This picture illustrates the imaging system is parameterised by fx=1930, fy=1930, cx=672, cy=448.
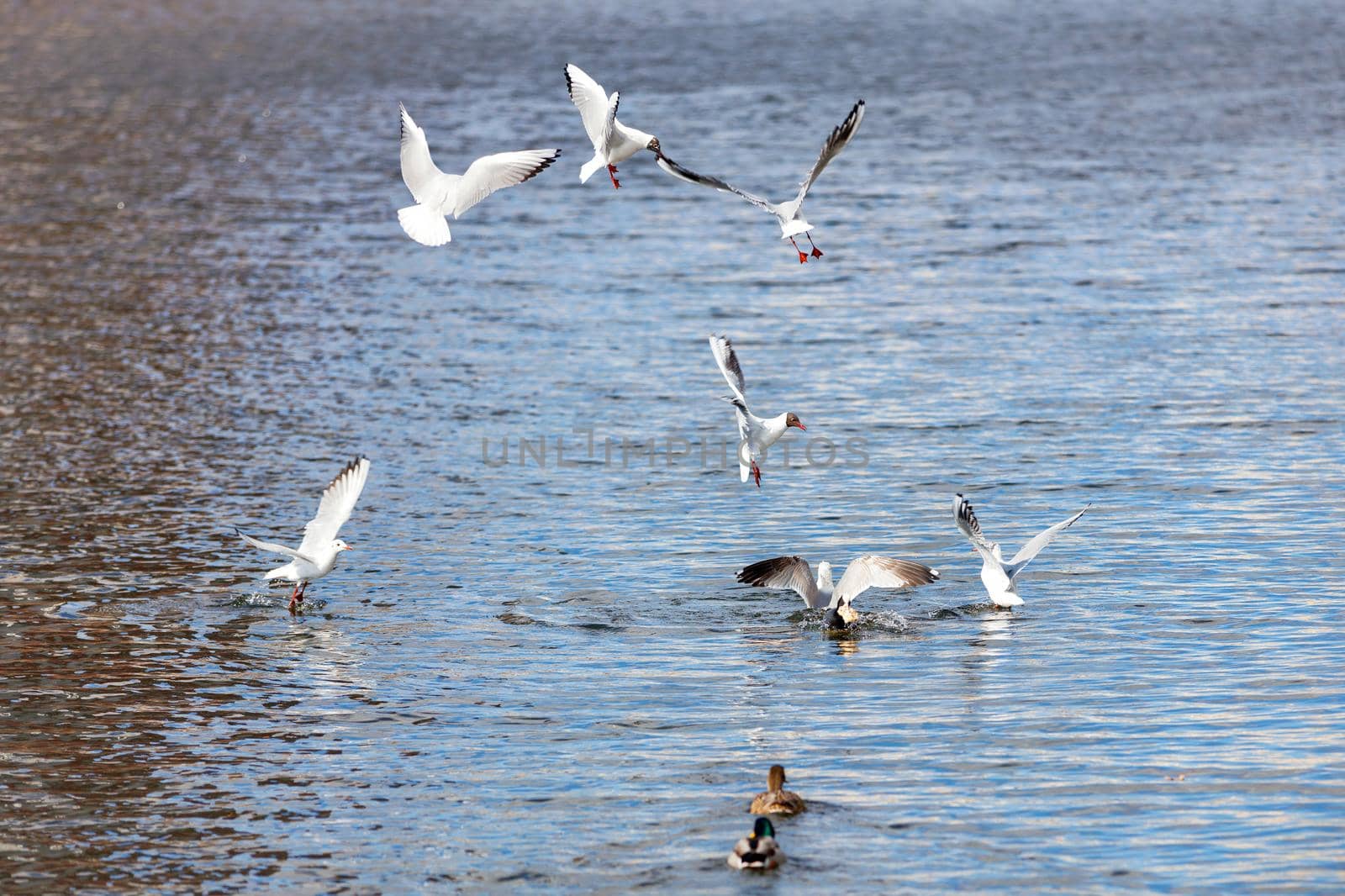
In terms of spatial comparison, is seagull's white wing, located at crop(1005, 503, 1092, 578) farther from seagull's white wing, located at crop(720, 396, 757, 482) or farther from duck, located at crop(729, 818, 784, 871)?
duck, located at crop(729, 818, 784, 871)

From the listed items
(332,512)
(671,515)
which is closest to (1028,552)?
(671,515)

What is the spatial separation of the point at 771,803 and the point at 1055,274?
2680 centimetres

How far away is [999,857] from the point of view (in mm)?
14859

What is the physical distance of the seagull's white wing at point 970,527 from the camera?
800 inches

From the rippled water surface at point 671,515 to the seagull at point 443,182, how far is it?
14.9 feet

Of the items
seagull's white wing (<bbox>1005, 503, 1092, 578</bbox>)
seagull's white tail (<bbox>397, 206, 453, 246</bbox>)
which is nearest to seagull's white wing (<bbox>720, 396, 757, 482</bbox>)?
seagull's white wing (<bbox>1005, 503, 1092, 578</bbox>)

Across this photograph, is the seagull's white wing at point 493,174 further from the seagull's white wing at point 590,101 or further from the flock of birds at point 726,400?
the seagull's white wing at point 590,101

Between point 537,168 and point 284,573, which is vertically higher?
point 537,168

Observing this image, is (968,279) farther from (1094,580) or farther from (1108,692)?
(1108,692)

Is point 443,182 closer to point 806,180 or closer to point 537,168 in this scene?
point 537,168

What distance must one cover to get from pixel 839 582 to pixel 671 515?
15.9 ft

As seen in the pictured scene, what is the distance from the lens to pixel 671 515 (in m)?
25.6

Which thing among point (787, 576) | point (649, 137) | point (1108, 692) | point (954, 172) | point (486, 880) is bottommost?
point (486, 880)

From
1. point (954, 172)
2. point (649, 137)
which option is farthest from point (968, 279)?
point (649, 137)
